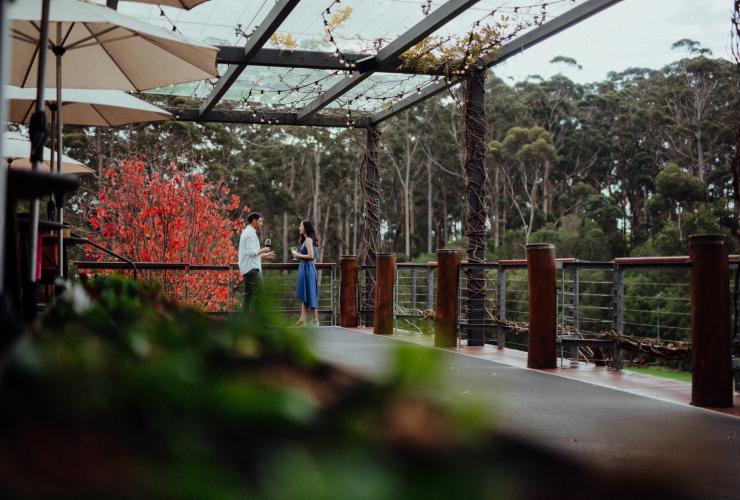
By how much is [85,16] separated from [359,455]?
382 centimetres

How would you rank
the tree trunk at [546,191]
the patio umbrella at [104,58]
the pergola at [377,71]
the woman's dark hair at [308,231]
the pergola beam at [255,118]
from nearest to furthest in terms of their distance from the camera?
the patio umbrella at [104,58] < the pergola at [377,71] < the woman's dark hair at [308,231] < the pergola beam at [255,118] < the tree trunk at [546,191]

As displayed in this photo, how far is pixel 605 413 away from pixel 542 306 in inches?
84.4

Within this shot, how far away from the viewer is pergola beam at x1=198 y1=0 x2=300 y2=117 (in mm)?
7398

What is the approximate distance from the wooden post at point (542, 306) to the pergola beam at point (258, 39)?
3134mm

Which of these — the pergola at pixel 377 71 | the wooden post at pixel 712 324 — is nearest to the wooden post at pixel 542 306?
the wooden post at pixel 712 324

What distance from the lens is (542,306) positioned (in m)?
6.86

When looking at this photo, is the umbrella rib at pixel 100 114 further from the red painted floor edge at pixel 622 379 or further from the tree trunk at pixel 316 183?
the tree trunk at pixel 316 183

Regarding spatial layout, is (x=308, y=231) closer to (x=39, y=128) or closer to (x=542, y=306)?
(x=542, y=306)

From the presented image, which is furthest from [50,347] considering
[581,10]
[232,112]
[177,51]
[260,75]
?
[232,112]

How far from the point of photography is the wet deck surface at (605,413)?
140 inches

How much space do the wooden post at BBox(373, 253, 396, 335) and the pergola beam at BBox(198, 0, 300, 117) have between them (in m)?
2.95

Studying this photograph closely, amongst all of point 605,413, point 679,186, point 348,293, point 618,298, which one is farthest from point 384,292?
point 679,186

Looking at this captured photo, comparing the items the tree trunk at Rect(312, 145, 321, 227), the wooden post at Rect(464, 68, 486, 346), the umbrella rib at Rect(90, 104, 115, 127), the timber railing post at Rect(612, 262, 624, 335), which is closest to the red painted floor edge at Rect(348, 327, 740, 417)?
the timber railing post at Rect(612, 262, 624, 335)

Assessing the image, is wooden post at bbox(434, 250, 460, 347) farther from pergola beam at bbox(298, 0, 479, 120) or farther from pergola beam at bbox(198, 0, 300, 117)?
pergola beam at bbox(198, 0, 300, 117)
